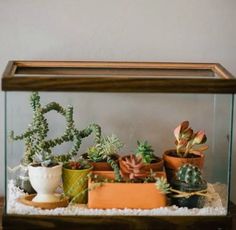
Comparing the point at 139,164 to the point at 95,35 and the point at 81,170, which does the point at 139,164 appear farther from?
the point at 95,35

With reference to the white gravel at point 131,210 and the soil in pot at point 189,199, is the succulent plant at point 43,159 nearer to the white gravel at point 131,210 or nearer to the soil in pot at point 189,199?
the white gravel at point 131,210

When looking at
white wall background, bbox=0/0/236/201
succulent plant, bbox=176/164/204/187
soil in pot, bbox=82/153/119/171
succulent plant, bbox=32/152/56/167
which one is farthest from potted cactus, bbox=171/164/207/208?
white wall background, bbox=0/0/236/201

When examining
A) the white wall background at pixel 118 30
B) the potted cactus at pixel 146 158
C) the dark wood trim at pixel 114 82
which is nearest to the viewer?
the dark wood trim at pixel 114 82

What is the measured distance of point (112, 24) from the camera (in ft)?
4.47

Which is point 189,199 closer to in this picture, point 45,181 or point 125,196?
point 125,196

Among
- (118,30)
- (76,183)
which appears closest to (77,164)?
(76,183)

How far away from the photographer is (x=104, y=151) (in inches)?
45.7

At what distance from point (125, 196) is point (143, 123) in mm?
187

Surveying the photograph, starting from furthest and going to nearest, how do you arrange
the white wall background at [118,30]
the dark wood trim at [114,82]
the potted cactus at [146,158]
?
the white wall background at [118,30]
the potted cactus at [146,158]
the dark wood trim at [114,82]

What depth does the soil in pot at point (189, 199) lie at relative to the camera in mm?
1090

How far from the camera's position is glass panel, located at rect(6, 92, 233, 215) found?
42.2 inches

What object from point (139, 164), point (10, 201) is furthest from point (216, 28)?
point (10, 201)

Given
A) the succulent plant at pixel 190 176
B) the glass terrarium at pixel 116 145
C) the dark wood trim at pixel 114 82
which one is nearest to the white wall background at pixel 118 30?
the glass terrarium at pixel 116 145

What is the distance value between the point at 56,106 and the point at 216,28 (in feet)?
1.57
